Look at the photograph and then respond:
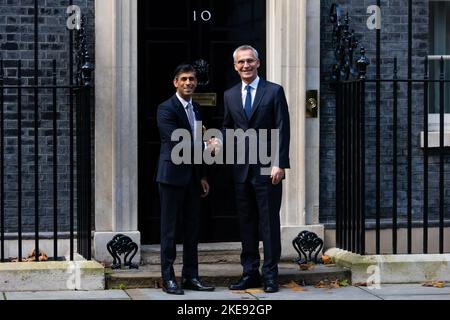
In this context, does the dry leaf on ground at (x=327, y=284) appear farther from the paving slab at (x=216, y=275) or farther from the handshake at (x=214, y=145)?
the handshake at (x=214, y=145)

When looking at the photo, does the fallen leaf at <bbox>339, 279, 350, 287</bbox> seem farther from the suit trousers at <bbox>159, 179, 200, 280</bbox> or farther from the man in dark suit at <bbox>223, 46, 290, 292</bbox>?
the suit trousers at <bbox>159, 179, 200, 280</bbox>

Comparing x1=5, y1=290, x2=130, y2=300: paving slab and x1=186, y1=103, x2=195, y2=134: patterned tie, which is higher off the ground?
x1=186, y1=103, x2=195, y2=134: patterned tie

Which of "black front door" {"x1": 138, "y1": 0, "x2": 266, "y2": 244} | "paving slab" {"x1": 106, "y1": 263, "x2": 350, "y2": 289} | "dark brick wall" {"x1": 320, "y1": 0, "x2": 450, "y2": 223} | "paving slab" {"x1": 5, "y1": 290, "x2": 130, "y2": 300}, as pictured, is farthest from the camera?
"dark brick wall" {"x1": 320, "y1": 0, "x2": 450, "y2": 223}

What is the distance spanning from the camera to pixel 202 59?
10.5m

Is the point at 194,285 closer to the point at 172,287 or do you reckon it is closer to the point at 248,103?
the point at 172,287

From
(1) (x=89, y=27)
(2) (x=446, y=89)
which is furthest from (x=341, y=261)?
(1) (x=89, y=27)

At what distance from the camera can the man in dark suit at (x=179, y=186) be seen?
906 cm

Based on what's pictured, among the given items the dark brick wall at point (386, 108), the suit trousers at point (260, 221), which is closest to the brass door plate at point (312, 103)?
the dark brick wall at point (386, 108)

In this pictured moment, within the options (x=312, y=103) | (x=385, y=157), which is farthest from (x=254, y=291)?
(x=385, y=157)

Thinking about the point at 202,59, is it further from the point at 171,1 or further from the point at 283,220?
the point at 283,220

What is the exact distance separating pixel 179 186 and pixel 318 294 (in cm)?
145

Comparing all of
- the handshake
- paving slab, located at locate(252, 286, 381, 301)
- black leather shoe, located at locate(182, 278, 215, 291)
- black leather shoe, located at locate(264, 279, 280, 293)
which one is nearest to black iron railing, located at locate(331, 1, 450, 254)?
paving slab, located at locate(252, 286, 381, 301)

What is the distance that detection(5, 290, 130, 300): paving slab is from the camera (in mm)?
8816

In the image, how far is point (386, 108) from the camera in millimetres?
10656
